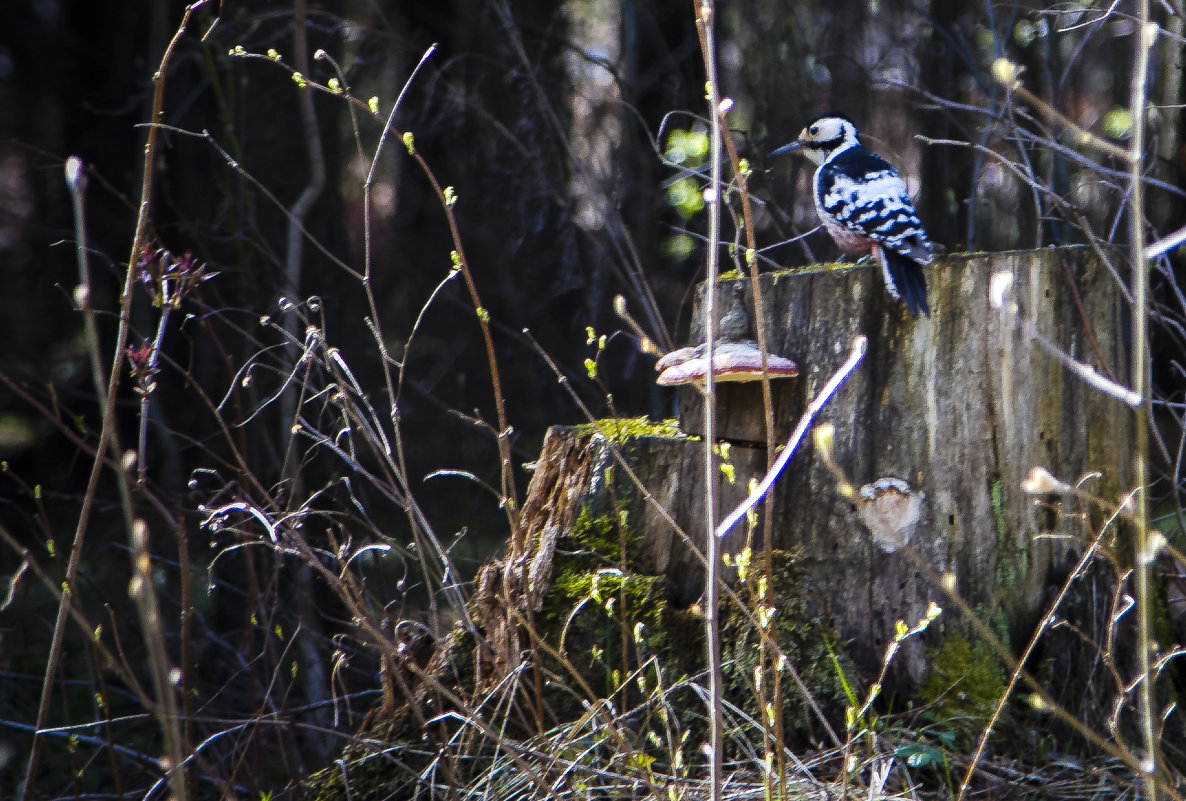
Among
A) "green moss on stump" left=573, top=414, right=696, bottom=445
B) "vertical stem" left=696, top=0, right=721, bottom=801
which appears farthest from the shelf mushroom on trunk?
"vertical stem" left=696, top=0, right=721, bottom=801

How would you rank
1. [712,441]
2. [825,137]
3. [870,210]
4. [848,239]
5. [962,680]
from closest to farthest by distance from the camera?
1. [712,441]
2. [962,680]
3. [870,210]
4. [848,239]
5. [825,137]

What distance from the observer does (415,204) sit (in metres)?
8.31

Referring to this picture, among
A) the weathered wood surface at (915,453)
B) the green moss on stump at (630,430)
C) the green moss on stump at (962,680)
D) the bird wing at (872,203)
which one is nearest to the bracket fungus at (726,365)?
the weathered wood surface at (915,453)

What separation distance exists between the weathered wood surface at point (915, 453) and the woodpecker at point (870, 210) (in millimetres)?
56

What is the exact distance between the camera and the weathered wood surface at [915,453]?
275cm

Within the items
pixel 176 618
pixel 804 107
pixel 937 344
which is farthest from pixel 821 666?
pixel 804 107

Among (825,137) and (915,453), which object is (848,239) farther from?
(915,453)

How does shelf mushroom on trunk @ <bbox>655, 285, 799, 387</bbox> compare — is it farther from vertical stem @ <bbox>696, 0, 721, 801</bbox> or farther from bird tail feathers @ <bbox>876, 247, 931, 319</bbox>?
vertical stem @ <bbox>696, 0, 721, 801</bbox>

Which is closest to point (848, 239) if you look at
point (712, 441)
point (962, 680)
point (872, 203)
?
point (872, 203)

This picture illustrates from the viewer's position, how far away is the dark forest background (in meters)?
5.82

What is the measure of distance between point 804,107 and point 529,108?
2.02 meters

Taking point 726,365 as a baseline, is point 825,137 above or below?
above

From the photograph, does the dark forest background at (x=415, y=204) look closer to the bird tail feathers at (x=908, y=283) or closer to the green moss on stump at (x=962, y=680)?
the bird tail feathers at (x=908, y=283)

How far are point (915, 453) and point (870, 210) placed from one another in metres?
1.11
